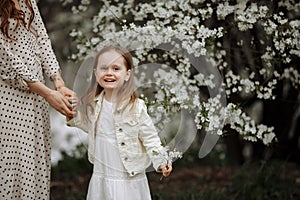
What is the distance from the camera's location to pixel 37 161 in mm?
3498

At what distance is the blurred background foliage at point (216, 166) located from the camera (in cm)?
515

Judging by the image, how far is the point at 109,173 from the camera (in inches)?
132

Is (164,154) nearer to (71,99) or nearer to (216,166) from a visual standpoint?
(71,99)

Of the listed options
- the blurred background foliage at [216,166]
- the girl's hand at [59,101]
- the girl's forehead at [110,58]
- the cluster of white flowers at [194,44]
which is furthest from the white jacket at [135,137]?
the blurred background foliage at [216,166]

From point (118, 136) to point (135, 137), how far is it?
0.09 metres

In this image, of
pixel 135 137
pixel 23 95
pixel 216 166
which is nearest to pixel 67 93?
pixel 23 95

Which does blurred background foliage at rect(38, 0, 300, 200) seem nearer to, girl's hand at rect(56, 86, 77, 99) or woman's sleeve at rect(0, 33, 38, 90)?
girl's hand at rect(56, 86, 77, 99)

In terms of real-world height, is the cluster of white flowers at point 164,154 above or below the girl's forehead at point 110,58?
below

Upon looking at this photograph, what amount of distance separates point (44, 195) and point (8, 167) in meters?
0.29

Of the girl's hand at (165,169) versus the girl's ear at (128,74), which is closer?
the girl's hand at (165,169)

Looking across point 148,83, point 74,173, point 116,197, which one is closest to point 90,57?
point 148,83

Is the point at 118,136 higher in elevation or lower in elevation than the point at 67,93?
lower

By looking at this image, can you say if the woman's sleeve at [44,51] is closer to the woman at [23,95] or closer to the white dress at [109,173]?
the woman at [23,95]

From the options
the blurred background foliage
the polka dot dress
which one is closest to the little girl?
the polka dot dress
